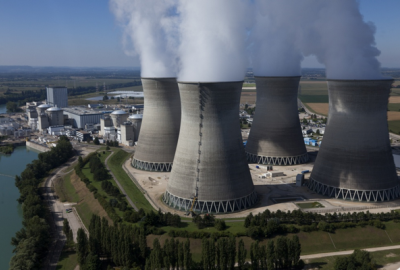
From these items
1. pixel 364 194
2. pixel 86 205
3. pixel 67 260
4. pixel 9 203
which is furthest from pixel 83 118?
pixel 364 194

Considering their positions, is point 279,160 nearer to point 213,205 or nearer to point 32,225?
point 213,205

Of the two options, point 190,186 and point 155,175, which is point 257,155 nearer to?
point 155,175

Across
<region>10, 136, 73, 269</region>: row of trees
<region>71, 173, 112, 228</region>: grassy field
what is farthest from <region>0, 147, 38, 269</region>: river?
<region>71, 173, 112, 228</region>: grassy field

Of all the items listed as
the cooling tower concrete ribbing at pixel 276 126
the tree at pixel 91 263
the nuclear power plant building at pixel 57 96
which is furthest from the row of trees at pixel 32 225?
the nuclear power plant building at pixel 57 96

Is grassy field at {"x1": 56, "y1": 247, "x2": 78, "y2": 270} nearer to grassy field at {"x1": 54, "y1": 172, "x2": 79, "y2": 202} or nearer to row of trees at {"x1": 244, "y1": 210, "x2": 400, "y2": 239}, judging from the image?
grassy field at {"x1": 54, "y1": 172, "x2": 79, "y2": 202}

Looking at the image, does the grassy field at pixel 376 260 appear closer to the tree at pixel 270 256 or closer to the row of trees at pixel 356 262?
the row of trees at pixel 356 262

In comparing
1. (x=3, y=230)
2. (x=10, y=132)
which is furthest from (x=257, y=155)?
(x=10, y=132)
